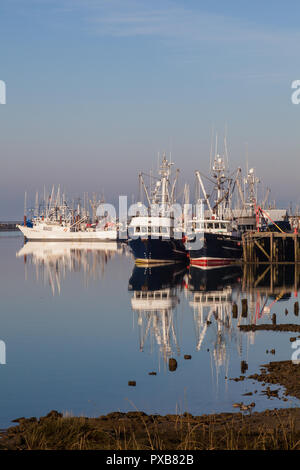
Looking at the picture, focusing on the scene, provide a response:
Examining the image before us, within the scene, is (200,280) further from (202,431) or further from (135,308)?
(202,431)

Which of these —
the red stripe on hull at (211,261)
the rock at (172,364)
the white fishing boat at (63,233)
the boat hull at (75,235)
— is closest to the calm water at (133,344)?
the rock at (172,364)

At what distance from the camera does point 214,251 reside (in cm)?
8106

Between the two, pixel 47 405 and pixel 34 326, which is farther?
pixel 34 326

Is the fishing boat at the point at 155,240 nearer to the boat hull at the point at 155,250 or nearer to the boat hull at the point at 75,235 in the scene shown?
the boat hull at the point at 155,250

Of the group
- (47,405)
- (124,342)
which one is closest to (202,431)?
(47,405)

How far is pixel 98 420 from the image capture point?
17.4 m

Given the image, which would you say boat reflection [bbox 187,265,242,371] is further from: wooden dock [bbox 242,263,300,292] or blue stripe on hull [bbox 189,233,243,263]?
blue stripe on hull [bbox 189,233,243,263]

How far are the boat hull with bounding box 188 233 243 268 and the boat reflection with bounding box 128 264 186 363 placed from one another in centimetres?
285

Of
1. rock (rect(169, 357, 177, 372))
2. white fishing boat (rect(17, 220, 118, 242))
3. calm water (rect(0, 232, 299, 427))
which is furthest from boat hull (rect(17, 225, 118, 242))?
rock (rect(169, 357, 177, 372))

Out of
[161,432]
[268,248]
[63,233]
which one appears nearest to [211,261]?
[268,248]

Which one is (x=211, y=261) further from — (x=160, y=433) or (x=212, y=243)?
(x=160, y=433)

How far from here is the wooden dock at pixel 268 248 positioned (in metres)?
87.5
